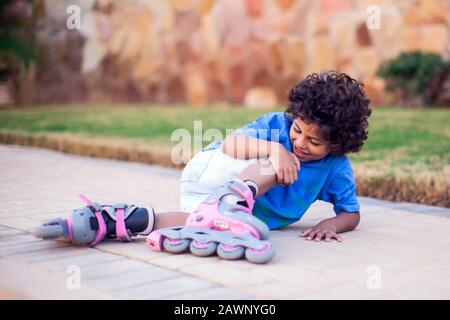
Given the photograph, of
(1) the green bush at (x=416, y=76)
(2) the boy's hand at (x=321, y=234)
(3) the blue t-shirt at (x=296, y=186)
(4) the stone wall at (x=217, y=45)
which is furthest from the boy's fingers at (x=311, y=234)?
(4) the stone wall at (x=217, y=45)

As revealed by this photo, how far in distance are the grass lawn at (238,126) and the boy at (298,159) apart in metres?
0.87

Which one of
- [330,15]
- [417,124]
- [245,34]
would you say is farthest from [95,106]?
[417,124]

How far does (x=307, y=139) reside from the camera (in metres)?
3.06

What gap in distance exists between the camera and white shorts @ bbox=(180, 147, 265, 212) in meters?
3.08

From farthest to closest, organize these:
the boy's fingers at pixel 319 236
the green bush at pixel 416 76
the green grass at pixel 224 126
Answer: the green bush at pixel 416 76
the green grass at pixel 224 126
the boy's fingers at pixel 319 236

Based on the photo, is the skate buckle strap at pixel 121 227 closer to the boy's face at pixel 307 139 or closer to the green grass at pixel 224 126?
the boy's face at pixel 307 139

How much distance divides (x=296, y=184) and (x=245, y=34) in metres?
6.01

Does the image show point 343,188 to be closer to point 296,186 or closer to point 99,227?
point 296,186

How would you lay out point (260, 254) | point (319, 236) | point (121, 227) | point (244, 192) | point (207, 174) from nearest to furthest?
point (260, 254) → point (244, 192) → point (121, 227) → point (319, 236) → point (207, 174)

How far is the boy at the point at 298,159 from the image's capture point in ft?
9.89

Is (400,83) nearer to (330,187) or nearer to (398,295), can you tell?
(330,187)

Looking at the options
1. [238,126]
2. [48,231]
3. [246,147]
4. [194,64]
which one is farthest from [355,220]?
[194,64]

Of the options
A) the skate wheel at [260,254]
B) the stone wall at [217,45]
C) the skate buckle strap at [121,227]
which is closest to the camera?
the skate wheel at [260,254]

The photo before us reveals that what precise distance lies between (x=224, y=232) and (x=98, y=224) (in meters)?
0.49
